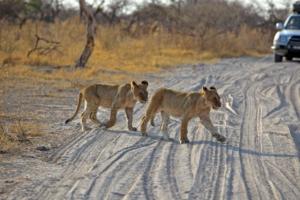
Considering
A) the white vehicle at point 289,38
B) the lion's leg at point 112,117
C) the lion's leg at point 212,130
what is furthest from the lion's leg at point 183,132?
the white vehicle at point 289,38

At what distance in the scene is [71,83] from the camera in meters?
16.8

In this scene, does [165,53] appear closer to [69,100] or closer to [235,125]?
[69,100]

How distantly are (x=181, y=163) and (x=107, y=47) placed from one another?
839 inches

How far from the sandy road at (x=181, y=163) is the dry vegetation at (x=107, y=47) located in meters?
1.22

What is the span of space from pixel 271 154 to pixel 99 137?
97.3 inches

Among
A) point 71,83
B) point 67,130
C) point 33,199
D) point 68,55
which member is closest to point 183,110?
point 67,130

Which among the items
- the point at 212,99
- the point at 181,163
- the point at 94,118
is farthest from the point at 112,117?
the point at 181,163

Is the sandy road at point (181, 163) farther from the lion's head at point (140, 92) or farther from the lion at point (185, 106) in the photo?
the lion's head at point (140, 92)

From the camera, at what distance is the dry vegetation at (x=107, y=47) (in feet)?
47.8

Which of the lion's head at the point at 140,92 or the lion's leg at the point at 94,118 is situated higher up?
the lion's head at the point at 140,92

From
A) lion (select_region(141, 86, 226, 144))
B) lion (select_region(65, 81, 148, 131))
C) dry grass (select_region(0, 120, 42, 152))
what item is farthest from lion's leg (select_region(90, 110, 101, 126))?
lion (select_region(141, 86, 226, 144))

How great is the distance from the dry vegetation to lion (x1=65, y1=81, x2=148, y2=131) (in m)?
0.74

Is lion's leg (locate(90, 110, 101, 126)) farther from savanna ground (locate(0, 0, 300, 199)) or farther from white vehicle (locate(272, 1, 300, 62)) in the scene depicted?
white vehicle (locate(272, 1, 300, 62))

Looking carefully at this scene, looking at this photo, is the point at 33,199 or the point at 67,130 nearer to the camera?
the point at 33,199
